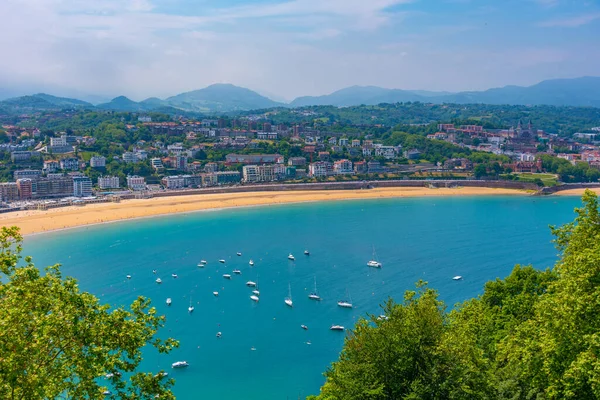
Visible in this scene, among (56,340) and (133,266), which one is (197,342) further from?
(56,340)

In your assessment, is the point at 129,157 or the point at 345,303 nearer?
the point at 345,303

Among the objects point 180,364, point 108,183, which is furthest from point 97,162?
point 180,364

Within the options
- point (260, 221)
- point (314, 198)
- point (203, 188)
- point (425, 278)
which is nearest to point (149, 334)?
point (425, 278)

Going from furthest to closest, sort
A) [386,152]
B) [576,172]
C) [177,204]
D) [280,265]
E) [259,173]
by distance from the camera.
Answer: [386,152] < [576,172] < [259,173] < [177,204] < [280,265]

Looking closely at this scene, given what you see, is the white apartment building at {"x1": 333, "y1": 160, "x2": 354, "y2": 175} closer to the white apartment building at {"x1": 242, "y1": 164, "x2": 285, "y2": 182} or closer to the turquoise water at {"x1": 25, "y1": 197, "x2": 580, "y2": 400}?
the white apartment building at {"x1": 242, "y1": 164, "x2": 285, "y2": 182}

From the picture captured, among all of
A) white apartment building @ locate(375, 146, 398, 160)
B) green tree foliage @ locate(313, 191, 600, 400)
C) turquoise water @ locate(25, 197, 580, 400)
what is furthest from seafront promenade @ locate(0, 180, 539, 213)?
green tree foliage @ locate(313, 191, 600, 400)

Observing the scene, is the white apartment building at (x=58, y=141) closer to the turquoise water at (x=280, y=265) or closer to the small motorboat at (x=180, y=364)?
the turquoise water at (x=280, y=265)

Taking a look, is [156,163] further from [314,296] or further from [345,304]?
[345,304]
